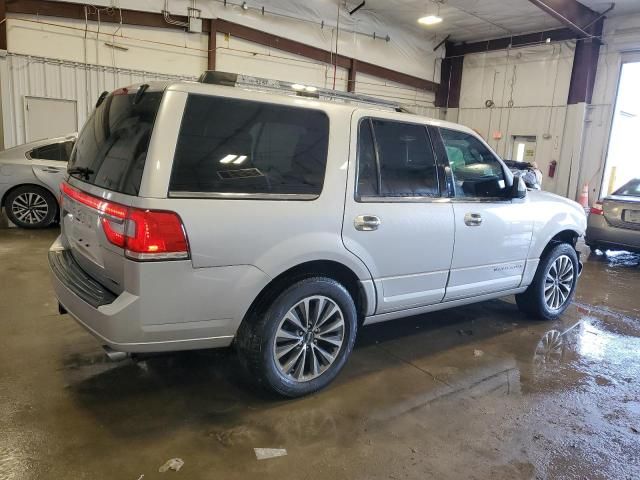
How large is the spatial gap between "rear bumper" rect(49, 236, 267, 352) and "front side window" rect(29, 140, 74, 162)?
19.7 feet

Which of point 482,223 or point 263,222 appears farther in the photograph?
point 482,223

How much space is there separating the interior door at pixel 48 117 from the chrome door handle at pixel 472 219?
8766 mm

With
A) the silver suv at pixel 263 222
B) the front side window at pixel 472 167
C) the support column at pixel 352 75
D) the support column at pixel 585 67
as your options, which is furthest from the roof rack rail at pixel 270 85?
the support column at pixel 585 67

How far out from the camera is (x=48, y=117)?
31.9ft

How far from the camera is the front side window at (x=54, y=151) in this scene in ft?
25.2

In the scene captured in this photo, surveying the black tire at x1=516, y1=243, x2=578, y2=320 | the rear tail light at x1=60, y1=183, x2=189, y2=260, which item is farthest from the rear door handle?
the black tire at x1=516, y1=243, x2=578, y2=320

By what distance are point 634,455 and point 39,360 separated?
3.69 m

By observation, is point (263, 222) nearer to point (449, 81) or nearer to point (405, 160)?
point (405, 160)

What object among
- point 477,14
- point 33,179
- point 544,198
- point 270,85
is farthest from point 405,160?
point 477,14

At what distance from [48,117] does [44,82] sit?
0.68 metres

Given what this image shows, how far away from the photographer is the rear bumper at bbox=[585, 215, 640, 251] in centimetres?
723

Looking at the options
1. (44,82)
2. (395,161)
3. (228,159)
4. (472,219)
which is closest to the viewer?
(228,159)

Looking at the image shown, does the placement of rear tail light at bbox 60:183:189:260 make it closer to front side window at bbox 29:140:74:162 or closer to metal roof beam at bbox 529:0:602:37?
front side window at bbox 29:140:74:162

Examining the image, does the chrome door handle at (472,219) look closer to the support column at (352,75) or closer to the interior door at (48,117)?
the interior door at (48,117)
